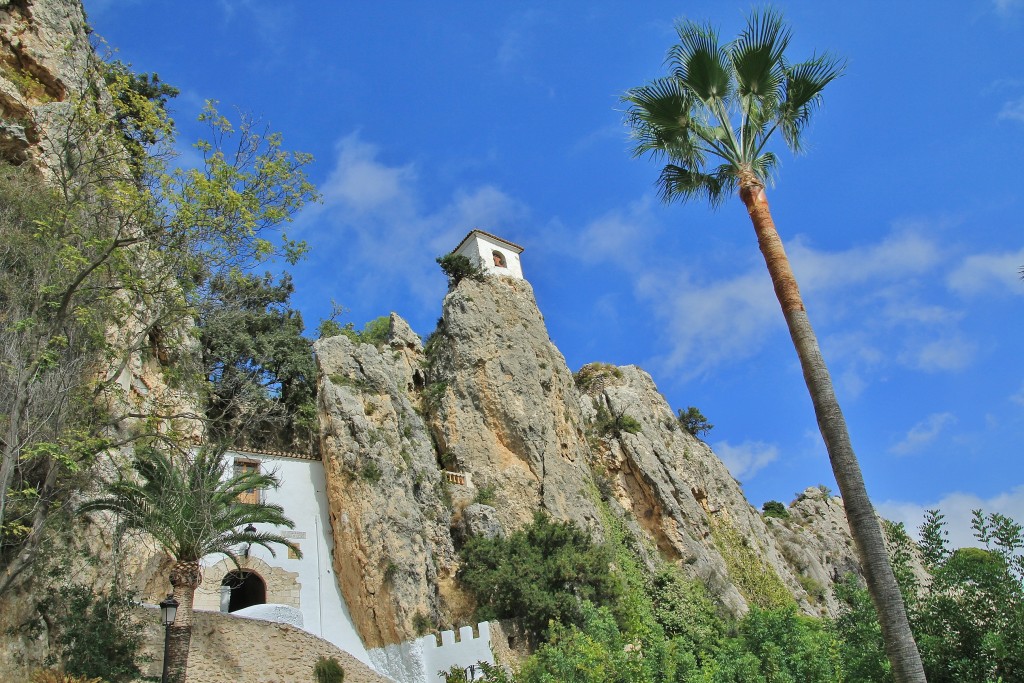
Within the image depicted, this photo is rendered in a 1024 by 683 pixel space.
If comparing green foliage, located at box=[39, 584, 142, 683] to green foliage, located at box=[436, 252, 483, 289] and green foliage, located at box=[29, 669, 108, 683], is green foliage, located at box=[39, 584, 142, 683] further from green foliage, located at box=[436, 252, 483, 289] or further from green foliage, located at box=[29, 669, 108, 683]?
green foliage, located at box=[436, 252, 483, 289]

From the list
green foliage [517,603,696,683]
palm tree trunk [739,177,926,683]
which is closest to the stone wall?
green foliage [517,603,696,683]

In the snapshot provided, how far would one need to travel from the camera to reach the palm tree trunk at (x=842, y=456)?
7.66 meters

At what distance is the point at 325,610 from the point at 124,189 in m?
13.3

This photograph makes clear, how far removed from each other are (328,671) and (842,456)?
14.6 metres

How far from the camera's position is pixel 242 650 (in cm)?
1691

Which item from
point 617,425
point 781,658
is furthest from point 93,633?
point 617,425

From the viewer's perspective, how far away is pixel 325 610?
21344 mm

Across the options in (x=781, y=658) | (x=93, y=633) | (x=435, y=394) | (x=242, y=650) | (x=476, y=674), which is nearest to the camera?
(x=781, y=658)

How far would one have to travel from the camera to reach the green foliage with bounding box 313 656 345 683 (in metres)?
17.9

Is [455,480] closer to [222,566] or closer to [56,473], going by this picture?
[222,566]

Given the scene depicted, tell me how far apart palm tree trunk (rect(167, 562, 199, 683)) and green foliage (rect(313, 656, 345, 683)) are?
3739 millimetres

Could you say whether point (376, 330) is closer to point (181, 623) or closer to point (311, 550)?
point (311, 550)

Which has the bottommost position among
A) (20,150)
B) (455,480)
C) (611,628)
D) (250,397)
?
(611,628)

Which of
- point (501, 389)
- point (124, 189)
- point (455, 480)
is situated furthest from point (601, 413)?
point (124, 189)
